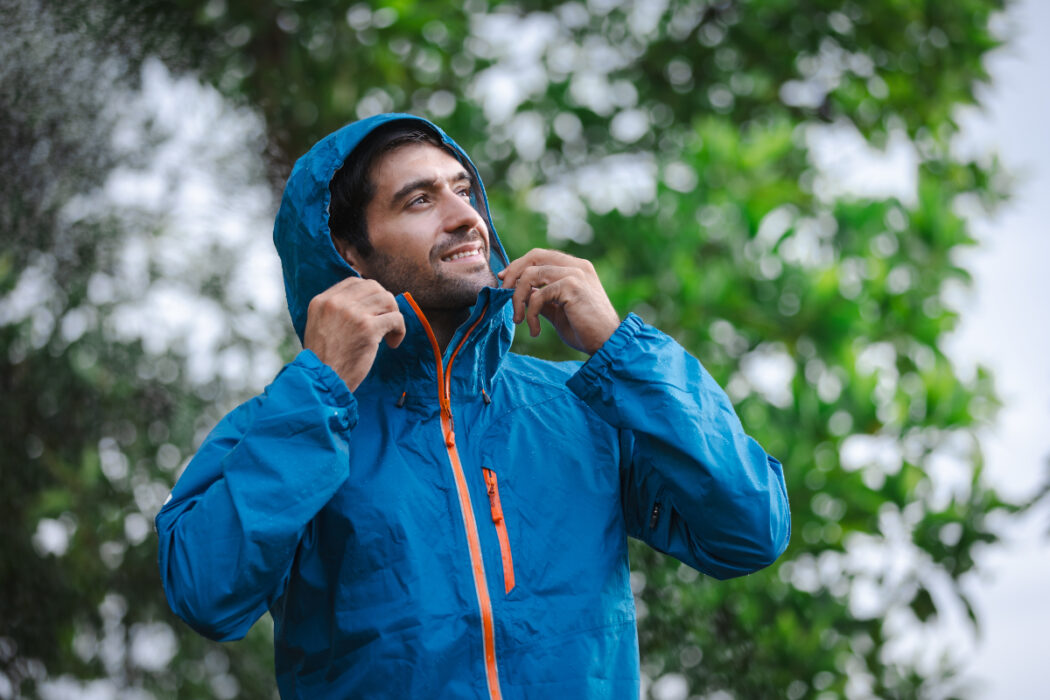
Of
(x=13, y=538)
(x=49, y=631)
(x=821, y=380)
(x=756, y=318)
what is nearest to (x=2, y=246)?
(x=13, y=538)

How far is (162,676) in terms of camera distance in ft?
13.9

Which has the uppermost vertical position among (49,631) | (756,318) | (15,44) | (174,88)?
(15,44)

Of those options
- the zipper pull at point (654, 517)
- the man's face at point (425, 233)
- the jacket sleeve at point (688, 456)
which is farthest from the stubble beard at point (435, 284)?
the zipper pull at point (654, 517)

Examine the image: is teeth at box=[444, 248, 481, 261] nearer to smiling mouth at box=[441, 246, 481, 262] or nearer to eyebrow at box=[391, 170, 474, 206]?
smiling mouth at box=[441, 246, 481, 262]

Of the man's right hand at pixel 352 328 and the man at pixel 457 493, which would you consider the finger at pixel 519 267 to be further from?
the man's right hand at pixel 352 328

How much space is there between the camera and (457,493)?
4.94 ft

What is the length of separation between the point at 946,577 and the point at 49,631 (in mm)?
3541

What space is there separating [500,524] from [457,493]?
0.27 ft

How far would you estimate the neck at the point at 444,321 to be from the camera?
174 cm

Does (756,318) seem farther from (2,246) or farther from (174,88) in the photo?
(2,246)

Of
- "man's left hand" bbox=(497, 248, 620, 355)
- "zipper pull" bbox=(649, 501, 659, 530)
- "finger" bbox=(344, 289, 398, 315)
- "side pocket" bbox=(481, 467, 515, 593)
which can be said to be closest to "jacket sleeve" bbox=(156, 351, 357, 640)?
→ "finger" bbox=(344, 289, 398, 315)

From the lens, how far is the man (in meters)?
1.40

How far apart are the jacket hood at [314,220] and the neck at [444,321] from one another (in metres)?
0.16

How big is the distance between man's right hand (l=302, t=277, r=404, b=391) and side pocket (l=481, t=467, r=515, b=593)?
0.84 feet
